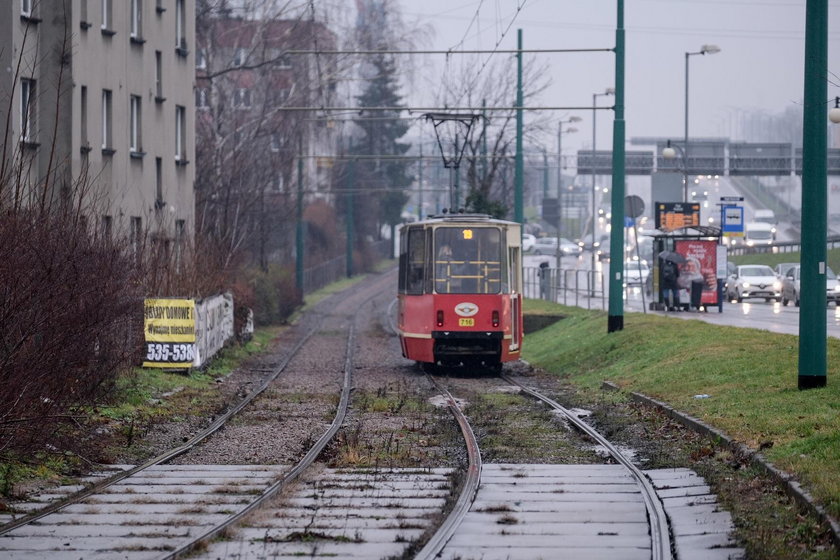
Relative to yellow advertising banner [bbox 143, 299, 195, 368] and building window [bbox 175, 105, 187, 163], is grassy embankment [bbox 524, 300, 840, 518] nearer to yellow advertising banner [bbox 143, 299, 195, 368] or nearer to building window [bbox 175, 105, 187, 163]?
yellow advertising banner [bbox 143, 299, 195, 368]

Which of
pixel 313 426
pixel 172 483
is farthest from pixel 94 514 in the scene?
pixel 313 426

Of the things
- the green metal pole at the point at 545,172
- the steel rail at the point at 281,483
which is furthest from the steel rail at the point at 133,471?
the green metal pole at the point at 545,172

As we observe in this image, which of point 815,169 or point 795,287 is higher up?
point 815,169

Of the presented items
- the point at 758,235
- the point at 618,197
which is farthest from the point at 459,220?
the point at 758,235

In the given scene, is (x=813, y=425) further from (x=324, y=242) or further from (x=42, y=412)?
(x=324, y=242)

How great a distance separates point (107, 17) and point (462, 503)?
24.1 metres

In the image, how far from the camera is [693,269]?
130 ft

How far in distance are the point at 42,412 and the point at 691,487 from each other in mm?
5544

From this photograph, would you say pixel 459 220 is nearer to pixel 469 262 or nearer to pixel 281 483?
pixel 469 262

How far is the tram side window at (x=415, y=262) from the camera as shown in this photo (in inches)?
1009

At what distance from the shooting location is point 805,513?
31.2ft

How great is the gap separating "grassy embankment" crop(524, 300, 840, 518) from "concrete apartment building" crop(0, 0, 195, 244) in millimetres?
8656

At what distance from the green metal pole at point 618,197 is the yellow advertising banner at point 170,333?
9.60m

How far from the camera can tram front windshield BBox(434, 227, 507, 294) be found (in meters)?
25.4
